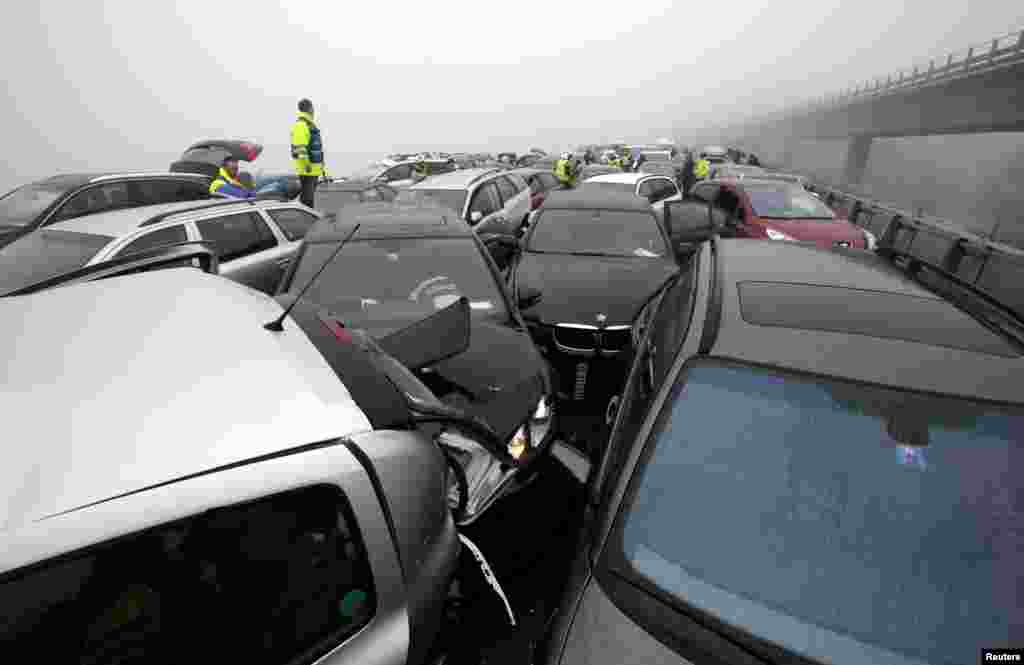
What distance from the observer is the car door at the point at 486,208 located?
8062mm

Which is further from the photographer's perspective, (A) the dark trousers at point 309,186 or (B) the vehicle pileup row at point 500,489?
(A) the dark trousers at point 309,186

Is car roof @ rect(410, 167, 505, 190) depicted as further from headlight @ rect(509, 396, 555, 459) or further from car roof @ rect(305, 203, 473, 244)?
headlight @ rect(509, 396, 555, 459)

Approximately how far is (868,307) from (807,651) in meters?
1.48

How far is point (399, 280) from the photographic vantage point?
4.14m

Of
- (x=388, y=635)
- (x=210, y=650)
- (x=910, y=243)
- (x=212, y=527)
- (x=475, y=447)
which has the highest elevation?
(x=212, y=527)

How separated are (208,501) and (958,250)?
10.8m

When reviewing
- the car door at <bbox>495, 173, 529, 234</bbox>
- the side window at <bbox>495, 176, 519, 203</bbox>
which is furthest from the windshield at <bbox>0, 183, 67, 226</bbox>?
the side window at <bbox>495, 176, 519, 203</bbox>

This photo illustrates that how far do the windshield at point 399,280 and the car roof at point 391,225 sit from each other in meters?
0.08

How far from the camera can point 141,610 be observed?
43.9 inches

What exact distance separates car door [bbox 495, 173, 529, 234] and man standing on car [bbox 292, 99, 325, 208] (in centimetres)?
362

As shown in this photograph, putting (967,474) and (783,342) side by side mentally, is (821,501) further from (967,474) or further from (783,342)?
(783,342)

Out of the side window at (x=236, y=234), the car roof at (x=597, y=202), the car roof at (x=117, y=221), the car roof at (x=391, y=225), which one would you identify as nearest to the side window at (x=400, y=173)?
the car roof at (x=597, y=202)

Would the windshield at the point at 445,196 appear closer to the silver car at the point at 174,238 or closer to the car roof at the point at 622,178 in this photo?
the silver car at the point at 174,238

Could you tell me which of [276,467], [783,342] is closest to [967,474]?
[783,342]
